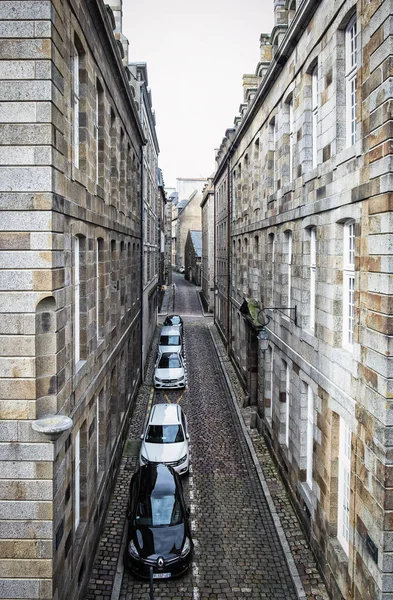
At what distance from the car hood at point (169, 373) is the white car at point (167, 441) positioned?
668 centimetres

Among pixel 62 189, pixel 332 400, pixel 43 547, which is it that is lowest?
pixel 43 547

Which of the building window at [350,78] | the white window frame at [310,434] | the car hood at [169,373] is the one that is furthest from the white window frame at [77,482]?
the car hood at [169,373]

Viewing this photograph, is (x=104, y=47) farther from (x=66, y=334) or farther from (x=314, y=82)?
(x=66, y=334)

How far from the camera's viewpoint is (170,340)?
104 feet

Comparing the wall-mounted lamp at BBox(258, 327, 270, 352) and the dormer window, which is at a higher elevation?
the dormer window

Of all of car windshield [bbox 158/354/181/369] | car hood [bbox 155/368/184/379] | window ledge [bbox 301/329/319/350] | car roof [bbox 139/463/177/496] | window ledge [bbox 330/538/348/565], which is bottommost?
window ledge [bbox 330/538/348/565]

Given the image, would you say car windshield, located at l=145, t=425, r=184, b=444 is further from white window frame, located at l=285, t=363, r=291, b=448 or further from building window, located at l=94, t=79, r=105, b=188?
building window, located at l=94, t=79, r=105, b=188

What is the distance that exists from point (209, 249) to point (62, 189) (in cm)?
4466

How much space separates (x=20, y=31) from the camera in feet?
24.6

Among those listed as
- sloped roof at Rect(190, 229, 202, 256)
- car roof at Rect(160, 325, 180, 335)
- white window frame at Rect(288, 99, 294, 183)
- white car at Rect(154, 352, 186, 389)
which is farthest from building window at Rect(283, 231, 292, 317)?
sloped roof at Rect(190, 229, 202, 256)

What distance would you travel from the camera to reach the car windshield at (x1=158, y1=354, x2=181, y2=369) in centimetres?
2609

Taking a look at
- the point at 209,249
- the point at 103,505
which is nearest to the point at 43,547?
the point at 103,505

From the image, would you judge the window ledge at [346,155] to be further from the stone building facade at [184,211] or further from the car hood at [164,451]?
the stone building facade at [184,211]

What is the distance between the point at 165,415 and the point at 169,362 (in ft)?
29.0
